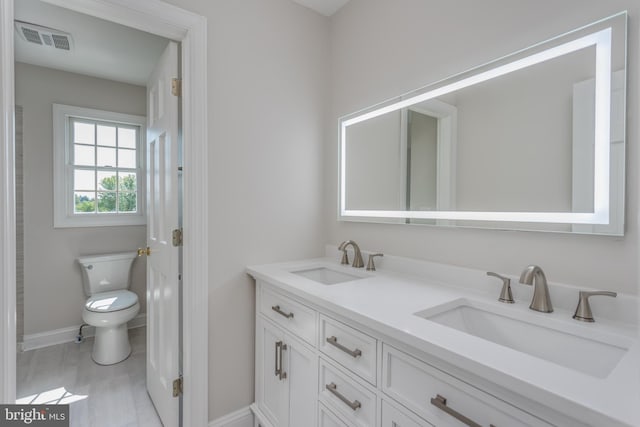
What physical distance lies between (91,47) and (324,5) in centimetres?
181

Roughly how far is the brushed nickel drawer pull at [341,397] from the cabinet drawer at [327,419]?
0.09m

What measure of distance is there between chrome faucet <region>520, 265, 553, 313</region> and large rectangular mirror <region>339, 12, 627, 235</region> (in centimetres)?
18

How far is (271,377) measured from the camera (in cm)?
148

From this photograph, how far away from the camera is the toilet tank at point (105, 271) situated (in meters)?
2.56

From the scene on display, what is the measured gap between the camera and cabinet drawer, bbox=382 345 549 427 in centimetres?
63

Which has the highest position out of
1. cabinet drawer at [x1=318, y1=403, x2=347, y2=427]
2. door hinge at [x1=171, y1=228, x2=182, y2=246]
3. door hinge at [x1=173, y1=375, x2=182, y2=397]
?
door hinge at [x1=171, y1=228, x2=182, y2=246]

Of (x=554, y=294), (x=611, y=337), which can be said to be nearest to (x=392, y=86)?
(x=554, y=294)

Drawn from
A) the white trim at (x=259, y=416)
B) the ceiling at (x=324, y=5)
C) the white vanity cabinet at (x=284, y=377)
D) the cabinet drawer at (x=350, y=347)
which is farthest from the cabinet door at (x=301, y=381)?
the ceiling at (x=324, y=5)

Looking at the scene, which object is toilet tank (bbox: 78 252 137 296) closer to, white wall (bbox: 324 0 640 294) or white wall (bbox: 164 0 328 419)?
white wall (bbox: 164 0 328 419)

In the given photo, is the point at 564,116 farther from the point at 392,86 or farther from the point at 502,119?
the point at 392,86

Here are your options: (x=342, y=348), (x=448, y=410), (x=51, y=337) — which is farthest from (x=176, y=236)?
(x=51, y=337)

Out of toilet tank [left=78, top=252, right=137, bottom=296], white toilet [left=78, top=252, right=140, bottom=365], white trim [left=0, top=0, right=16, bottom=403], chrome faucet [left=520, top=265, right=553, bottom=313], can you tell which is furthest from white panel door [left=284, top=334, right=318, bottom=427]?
toilet tank [left=78, top=252, right=137, bottom=296]

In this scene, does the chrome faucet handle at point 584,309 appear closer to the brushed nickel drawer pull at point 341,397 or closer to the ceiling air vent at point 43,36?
the brushed nickel drawer pull at point 341,397

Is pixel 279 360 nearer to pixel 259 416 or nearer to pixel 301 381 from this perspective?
pixel 301 381
